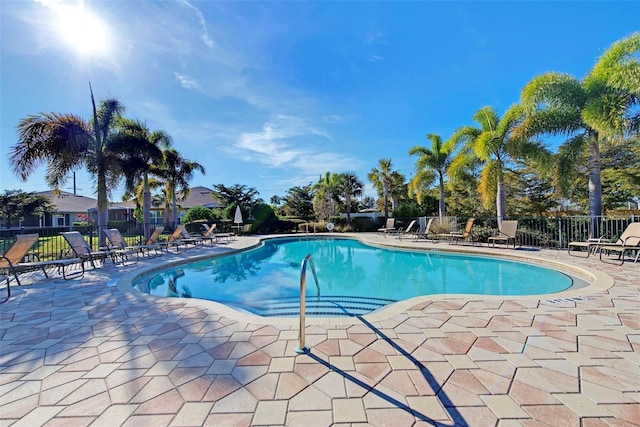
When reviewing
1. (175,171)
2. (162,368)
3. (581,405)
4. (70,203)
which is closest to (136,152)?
(175,171)

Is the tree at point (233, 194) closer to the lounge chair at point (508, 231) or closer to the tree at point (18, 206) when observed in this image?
the tree at point (18, 206)

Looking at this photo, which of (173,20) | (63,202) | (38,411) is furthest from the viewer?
(63,202)

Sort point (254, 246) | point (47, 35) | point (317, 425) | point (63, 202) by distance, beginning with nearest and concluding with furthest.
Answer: point (317, 425) < point (47, 35) < point (254, 246) < point (63, 202)

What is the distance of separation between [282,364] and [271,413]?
0.60m

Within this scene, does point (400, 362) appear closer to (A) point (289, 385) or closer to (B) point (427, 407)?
(B) point (427, 407)

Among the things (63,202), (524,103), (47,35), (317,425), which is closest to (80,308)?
(317,425)

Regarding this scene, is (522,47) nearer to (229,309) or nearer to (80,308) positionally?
(229,309)

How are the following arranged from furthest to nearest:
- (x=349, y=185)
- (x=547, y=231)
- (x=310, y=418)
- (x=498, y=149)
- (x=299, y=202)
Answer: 1. (x=299, y=202)
2. (x=349, y=185)
3. (x=498, y=149)
4. (x=547, y=231)
5. (x=310, y=418)

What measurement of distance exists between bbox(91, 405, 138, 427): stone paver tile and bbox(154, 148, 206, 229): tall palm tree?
16604 millimetres

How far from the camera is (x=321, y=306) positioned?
5.20 metres

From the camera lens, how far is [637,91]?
A: 7.34 metres

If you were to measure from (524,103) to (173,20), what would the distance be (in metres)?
12.0

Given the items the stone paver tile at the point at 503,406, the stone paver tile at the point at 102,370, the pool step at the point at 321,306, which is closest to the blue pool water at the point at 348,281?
the pool step at the point at 321,306

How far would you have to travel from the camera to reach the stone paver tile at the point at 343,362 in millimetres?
2302
